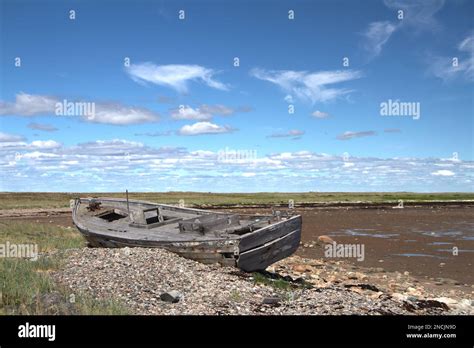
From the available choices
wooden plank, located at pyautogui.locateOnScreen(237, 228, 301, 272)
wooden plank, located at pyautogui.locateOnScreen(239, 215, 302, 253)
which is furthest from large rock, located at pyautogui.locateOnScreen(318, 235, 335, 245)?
wooden plank, located at pyautogui.locateOnScreen(237, 228, 301, 272)

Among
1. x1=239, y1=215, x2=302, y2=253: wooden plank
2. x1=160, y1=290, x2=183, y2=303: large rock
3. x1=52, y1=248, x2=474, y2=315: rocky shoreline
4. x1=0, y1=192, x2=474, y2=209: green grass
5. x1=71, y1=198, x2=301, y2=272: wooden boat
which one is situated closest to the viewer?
x1=52, y1=248, x2=474, y2=315: rocky shoreline

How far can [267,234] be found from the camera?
53.7 ft

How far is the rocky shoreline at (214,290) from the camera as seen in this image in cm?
1127

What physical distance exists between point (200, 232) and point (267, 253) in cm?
347

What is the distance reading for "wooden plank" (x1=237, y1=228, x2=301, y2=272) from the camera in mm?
15578

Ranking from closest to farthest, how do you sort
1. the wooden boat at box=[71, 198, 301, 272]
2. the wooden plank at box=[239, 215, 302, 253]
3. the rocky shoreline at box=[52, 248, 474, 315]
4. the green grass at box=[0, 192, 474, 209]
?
the rocky shoreline at box=[52, 248, 474, 315]
the wooden plank at box=[239, 215, 302, 253]
the wooden boat at box=[71, 198, 301, 272]
the green grass at box=[0, 192, 474, 209]

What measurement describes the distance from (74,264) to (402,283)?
40.9 feet

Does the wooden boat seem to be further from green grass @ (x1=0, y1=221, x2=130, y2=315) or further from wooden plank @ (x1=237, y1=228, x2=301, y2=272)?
green grass @ (x1=0, y1=221, x2=130, y2=315)

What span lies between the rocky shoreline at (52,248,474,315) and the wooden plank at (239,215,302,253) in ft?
3.19

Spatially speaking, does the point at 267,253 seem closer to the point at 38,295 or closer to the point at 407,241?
the point at 38,295

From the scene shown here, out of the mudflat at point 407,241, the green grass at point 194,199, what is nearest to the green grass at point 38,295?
the mudflat at point 407,241

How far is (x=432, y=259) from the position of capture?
2361 cm
